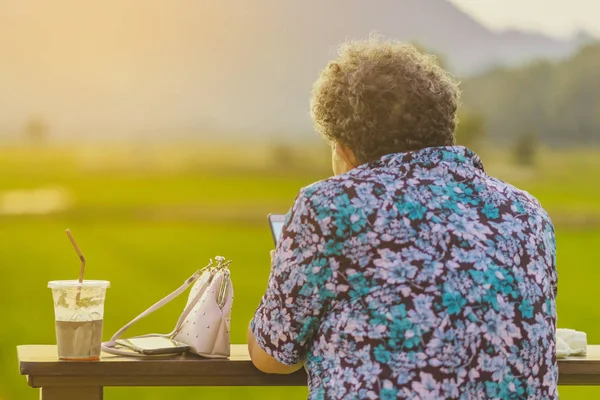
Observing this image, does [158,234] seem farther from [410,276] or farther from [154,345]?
[410,276]

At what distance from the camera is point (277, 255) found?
4.64ft

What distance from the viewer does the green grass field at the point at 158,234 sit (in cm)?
514

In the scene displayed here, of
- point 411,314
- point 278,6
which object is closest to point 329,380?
point 411,314

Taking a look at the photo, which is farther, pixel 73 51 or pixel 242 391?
pixel 242 391

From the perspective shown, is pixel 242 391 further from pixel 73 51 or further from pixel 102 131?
pixel 73 51

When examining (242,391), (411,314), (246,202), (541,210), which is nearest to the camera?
(411,314)

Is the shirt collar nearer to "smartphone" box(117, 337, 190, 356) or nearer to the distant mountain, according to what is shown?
"smartphone" box(117, 337, 190, 356)

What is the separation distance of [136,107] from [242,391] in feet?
6.67

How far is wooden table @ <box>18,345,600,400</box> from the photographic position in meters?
1.62

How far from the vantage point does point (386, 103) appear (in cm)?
146

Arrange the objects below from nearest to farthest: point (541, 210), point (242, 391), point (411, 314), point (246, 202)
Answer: point (411, 314) < point (541, 210) < point (246, 202) < point (242, 391)

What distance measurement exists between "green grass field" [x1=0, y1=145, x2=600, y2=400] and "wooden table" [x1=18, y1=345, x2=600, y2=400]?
3474 mm

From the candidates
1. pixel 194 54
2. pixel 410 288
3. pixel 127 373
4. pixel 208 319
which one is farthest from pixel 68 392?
pixel 194 54

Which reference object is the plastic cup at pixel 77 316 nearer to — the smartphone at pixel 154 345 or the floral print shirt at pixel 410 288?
the smartphone at pixel 154 345
